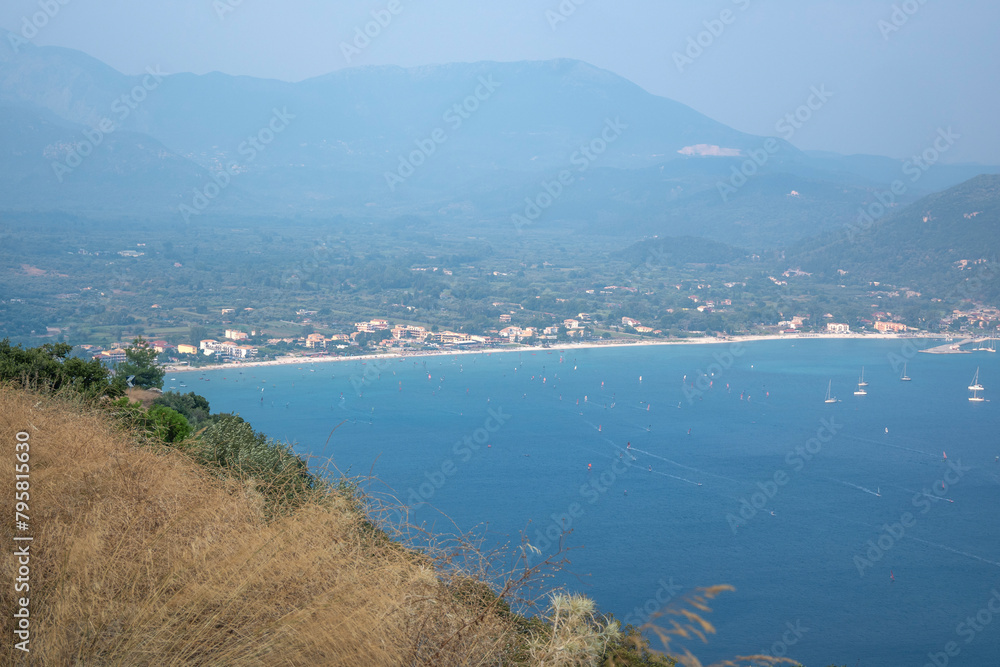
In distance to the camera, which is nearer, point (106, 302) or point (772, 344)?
point (106, 302)

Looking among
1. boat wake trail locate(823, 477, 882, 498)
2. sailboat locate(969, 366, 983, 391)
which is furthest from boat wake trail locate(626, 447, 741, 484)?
sailboat locate(969, 366, 983, 391)

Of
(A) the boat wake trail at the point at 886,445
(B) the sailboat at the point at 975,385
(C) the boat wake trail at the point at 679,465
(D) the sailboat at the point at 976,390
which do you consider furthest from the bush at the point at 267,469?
(B) the sailboat at the point at 975,385

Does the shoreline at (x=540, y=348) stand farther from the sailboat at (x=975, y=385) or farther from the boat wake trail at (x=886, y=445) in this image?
the boat wake trail at (x=886, y=445)

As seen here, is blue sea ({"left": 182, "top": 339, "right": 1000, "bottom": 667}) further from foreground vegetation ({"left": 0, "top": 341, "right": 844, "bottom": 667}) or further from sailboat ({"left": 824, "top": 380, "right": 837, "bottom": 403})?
foreground vegetation ({"left": 0, "top": 341, "right": 844, "bottom": 667})

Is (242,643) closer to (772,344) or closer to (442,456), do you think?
(442,456)

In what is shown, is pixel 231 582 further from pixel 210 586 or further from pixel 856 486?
pixel 856 486

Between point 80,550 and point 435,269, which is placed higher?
point 80,550

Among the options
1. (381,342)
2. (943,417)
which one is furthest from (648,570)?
(381,342)
